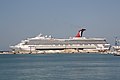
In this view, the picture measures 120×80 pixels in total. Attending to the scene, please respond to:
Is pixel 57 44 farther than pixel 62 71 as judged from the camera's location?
Yes

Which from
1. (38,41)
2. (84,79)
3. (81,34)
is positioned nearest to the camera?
(84,79)

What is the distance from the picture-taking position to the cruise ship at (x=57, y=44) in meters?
120

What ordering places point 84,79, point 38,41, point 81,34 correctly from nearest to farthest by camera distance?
point 84,79 → point 38,41 → point 81,34

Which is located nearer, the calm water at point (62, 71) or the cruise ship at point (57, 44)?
the calm water at point (62, 71)

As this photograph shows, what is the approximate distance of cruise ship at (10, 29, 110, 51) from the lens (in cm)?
11969

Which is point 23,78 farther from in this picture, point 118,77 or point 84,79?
point 118,77

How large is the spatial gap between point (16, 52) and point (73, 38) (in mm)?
17533

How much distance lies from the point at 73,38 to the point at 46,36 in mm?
8210

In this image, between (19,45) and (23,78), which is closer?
(23,78)

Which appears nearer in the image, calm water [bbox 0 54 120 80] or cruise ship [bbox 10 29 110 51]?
calm water [bbox 0 54 120 80]

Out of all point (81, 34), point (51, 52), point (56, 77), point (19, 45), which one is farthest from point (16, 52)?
point (56, 77)

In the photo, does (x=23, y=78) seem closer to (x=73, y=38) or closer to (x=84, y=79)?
(x=84, y=79)

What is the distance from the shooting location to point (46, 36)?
123000 mm

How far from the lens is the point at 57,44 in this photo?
396 ft
